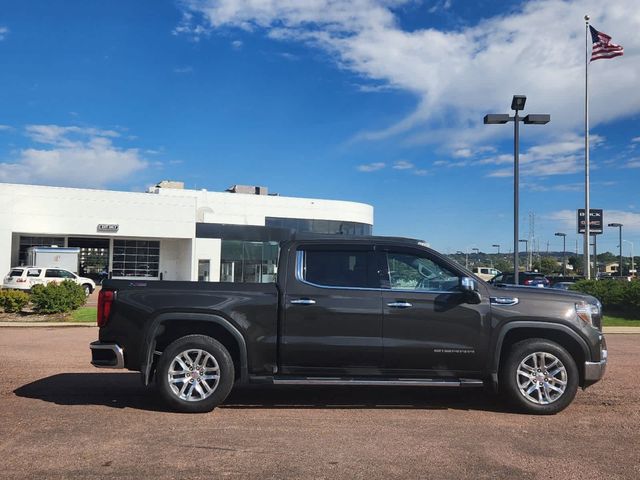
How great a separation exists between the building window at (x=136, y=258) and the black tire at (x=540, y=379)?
136ft

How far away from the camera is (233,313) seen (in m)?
6.38

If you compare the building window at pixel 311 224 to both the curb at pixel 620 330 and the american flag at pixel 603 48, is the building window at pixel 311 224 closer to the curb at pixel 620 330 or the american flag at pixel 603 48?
the american flag at pixel 603 48

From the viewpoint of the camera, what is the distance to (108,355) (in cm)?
641

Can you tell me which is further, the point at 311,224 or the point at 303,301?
the point at 311,224

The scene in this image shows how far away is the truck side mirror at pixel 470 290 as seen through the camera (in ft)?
20.8

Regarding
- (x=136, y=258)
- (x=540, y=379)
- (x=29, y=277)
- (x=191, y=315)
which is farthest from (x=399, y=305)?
(x=136, y=258)

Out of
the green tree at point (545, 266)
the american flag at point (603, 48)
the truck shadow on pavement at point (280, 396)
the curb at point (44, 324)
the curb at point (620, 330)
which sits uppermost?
the american flag at point (603, 48)

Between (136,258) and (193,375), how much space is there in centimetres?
4149

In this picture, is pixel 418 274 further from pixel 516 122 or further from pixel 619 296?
pixel 619 296

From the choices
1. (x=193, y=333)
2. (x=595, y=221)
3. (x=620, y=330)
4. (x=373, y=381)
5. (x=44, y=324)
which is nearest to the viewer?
(x=373, y=381)

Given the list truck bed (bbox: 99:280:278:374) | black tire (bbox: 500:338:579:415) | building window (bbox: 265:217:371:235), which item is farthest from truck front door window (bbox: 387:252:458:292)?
Answer: building window (bbox: 265:217:371:235)

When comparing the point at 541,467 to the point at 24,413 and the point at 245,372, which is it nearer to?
the point at 245,372

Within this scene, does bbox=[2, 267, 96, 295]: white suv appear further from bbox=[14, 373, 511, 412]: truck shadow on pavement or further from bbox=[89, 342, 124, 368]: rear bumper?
bbox=[89, 342, 124, 368]: rear bumper

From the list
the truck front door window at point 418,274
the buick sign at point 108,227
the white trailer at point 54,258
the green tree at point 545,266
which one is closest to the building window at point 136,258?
the buick sign at point 108,227
